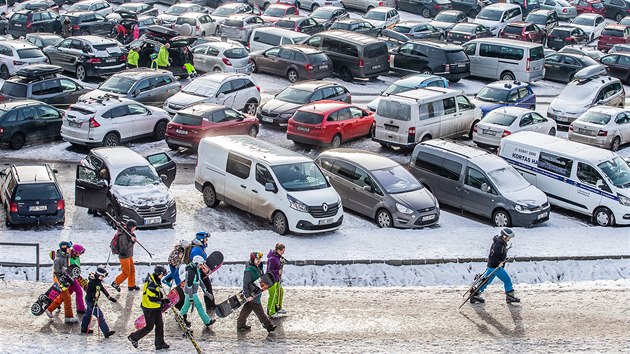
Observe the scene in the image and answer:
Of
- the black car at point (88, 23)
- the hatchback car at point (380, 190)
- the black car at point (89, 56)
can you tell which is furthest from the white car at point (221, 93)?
the black car at point (88, 23)

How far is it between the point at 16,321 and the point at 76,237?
5163 millimetres

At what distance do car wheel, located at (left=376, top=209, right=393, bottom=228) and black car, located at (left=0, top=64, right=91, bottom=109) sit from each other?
45.0 feet

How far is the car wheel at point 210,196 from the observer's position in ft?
82.3

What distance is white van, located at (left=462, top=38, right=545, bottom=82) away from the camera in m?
40.7

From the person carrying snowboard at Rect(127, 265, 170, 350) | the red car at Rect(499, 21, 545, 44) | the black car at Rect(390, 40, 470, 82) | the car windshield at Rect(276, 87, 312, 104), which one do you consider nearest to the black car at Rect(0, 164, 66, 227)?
the person carrying snowboard at Rect(127, 265, 170, 350)

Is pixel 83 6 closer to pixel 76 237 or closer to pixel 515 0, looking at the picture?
pixel 515 0

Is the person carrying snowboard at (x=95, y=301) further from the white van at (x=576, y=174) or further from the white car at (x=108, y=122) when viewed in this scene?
the white van at (x=576, y=174)

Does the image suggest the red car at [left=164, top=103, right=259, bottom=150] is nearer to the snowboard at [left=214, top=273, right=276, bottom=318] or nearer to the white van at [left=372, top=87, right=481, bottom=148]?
the white van at [left=372, top=87, right=481, bottom=148]

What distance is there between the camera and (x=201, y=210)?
2506 centimetres

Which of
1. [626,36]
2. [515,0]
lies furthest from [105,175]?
[515,0]

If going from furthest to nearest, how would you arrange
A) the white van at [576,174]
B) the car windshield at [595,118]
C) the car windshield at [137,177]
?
1. the car windshield at [595,118]
2. the white van at [576,174]
3. the car windshield at [137,177]

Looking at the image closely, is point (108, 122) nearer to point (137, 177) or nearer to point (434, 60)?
point (137, 177)

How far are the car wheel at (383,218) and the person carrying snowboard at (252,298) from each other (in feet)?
24.2

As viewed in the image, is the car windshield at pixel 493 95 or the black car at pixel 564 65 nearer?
the car windshield at pixel 493 95
